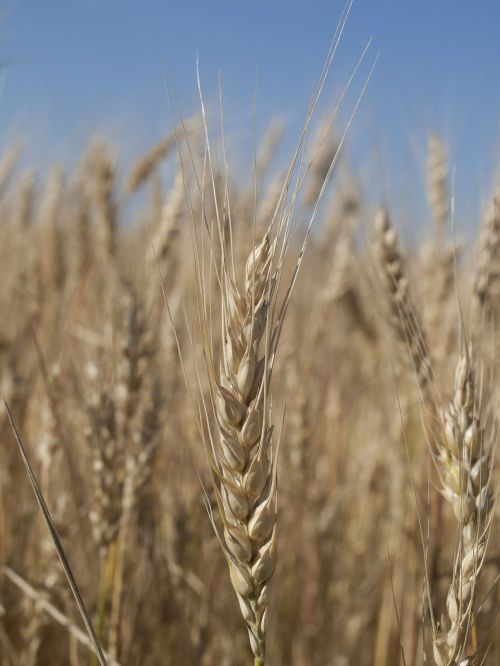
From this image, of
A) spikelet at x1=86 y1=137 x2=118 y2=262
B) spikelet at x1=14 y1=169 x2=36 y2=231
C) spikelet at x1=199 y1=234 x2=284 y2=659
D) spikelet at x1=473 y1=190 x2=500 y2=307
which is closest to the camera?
spikelet at x1=199 y1=234 x2=284 y2=659

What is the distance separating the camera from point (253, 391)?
68 cm

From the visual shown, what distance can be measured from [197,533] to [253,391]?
1.13 meters

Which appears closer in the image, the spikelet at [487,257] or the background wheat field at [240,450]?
the background wheat field at [240,450]

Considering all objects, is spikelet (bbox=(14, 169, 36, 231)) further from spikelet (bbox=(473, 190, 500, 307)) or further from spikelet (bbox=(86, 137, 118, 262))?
spikelet (bbox=(473, 190, 500, 307))

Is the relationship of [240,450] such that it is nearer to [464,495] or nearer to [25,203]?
[464,495]

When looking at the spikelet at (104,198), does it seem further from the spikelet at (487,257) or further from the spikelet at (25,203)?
the spikelet at (487,257)

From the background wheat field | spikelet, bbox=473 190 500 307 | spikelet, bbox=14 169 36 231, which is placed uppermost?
spikelet, bbox=14 169 36 231

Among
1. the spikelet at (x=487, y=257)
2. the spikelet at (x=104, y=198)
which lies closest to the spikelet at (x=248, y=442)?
the spikelet at (x=487, y=257)

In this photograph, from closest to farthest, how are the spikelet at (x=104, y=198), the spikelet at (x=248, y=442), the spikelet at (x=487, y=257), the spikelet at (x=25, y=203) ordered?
the spikelet at (x=248, y=442), the spikelet at (x=487, y=257), the spikelet at (x=104, y=198), the spikelet at (x=25, y=203)

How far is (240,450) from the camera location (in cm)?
69

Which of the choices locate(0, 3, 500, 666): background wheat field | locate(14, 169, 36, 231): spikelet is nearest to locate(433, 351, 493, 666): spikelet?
locate(0, 3, 500, 666): background wheat field

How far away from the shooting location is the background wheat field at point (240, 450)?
0.70 meters

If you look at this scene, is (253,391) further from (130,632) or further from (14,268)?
(14,268)

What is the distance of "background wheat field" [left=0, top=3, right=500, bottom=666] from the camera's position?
27.4 inches
